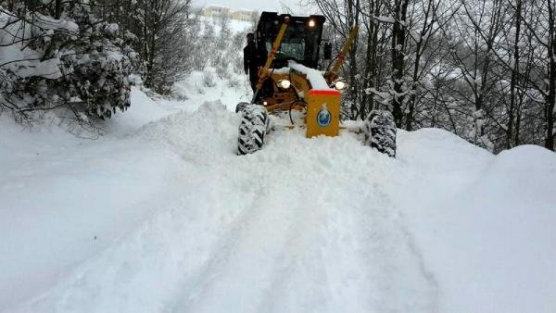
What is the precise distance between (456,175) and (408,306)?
3137mm

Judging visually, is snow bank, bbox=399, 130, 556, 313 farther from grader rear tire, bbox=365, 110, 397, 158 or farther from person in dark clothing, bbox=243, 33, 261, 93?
person in dark clothing, bbox=243, 33, 261, 93

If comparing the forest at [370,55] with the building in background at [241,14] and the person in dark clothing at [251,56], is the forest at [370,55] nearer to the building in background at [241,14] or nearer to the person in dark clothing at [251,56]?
the person in dark clothing at [251,56]

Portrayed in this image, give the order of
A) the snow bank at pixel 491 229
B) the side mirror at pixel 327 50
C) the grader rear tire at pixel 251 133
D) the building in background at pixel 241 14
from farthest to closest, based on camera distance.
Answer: the building in background at pixel 241 14 → the side mirror at pixel 327 50 → the grader rear tire at pixel 251 133 → the snow bank at pixel 491 229

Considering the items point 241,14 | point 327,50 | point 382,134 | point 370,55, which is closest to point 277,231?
point 382,134

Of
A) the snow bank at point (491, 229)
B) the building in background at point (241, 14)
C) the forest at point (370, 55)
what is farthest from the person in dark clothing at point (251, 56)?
the building in background at point (241, 14)

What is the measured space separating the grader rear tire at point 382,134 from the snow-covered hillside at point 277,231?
36 cm

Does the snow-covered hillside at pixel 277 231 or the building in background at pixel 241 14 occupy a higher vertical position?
the building in background at pixel 241 14

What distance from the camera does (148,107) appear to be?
14.1 metres

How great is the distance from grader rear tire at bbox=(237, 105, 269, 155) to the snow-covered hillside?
37 cm

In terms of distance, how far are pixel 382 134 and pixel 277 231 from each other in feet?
10.2

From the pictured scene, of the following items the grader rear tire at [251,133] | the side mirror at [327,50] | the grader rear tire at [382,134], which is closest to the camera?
the grader rear tire at [382,134]

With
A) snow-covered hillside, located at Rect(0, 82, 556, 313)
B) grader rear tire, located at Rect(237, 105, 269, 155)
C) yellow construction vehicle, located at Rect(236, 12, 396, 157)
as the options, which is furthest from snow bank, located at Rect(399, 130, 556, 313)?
grader rear tire, located at Rect(237, 105, 269, 155)

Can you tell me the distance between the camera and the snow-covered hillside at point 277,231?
308 centimetres

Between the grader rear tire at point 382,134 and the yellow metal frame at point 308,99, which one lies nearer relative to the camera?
the grader rear tire at point 382,134
